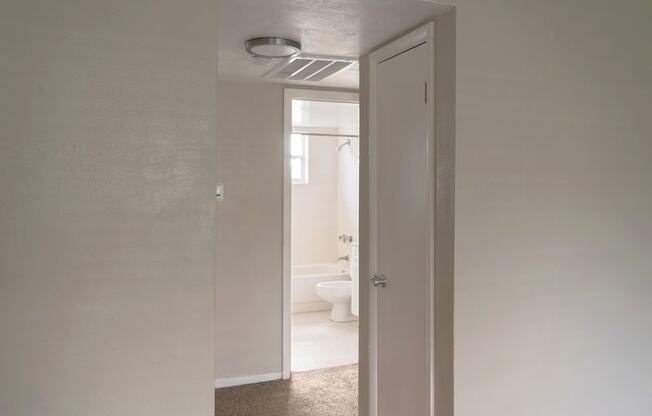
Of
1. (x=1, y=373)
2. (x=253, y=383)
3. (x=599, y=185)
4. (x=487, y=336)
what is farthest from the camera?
(x=253, y=383)

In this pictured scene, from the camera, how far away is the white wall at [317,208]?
6312mm

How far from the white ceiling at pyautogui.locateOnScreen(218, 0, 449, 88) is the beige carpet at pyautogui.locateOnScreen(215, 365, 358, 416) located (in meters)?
2.13

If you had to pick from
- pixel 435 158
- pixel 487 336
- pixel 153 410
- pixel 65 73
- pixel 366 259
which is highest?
pixel 65 73

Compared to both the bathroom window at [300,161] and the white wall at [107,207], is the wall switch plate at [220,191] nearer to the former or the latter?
the white wall at [107,207]

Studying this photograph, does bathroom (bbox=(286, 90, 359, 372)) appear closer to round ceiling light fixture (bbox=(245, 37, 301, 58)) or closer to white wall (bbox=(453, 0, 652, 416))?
round ceiling light fixture (bbox=(245, 37, 301, 58))

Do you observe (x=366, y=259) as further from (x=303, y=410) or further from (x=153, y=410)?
(x=153, y=410)

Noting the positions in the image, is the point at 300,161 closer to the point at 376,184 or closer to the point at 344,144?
the point at 344,144

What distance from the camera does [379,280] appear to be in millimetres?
2719

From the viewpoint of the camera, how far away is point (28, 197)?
159 cm

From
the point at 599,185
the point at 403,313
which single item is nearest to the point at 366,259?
the point at 403,313

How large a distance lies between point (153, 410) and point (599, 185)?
2.00 metres

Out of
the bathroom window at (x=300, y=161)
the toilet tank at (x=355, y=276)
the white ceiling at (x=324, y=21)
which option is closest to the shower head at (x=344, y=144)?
the bathroom window at (x=300, y=161)

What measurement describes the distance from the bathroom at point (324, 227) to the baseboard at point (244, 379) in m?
0.96

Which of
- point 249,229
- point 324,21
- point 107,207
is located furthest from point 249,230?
point 107,207
